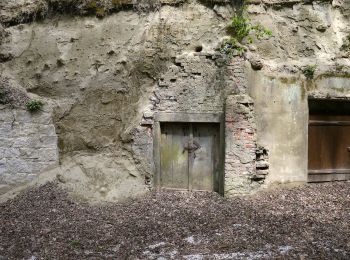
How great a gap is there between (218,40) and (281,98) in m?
1.66

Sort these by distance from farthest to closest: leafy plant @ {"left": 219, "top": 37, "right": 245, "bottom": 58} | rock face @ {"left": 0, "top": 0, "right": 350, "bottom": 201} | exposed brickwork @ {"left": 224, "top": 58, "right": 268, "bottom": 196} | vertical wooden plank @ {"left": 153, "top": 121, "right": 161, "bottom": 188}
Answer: vertical wooden plank @ {"left": 153, "top": 121, "right": 161, "bottom": 188} → rock face @ {"left": 0, "top": 0, "right": 350, "bottom": 201} → leafy plant @ {"left": 219, "top": 37, "right": 245, "bottom": 58} → exposed brickwork @ {"left": 224, "top": 58, "right": 268, "bottom": 196}

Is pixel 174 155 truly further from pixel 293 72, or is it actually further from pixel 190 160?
pixel 293 72

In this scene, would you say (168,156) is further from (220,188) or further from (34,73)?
(34,73)

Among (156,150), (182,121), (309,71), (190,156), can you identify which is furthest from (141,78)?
(309,71)

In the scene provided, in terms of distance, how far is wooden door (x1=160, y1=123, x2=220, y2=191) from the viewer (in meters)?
7.02

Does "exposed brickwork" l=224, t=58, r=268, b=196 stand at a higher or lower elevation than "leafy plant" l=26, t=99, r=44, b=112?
lower

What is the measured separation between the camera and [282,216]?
5.84 metres

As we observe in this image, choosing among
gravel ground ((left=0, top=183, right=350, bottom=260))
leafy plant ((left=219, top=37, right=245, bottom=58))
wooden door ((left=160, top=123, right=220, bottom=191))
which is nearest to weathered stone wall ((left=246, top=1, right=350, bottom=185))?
leafy plant ((left=219, top=37, right=245, bottom=58))

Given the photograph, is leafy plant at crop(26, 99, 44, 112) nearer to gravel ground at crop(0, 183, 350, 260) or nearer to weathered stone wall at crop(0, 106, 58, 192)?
weathered stone wall at crop(0, 106, 58, 192)

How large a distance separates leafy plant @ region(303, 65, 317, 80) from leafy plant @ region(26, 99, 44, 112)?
5.26 m

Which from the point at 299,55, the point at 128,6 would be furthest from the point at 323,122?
the point at 128,6

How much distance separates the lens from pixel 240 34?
709cm

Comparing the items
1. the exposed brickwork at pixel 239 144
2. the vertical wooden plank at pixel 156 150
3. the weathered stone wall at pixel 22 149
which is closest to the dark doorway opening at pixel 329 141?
the exposed brickwork at pixel 239 144

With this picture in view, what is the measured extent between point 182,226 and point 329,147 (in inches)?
156
